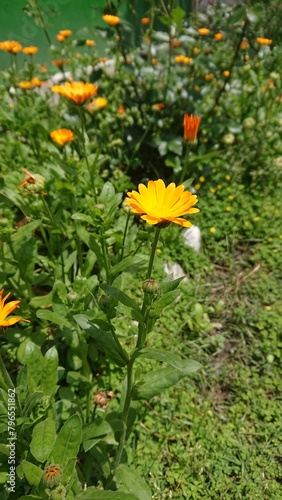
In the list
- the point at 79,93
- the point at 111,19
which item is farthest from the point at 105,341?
the point at 111,19

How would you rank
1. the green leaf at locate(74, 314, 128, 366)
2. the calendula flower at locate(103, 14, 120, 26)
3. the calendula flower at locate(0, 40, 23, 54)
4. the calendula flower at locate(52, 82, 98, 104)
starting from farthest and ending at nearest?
the calendula flower at locate(0, 40, 23, 54)
the calendula flower at locate(103, 14, 120, 26)
the calendula flower at locate(52, 82, 98, 104)
the green leaf at locate(74, 314, 128, 366)

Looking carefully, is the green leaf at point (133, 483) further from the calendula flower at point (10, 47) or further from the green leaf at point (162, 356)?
the calendula flower at point (10, 47)

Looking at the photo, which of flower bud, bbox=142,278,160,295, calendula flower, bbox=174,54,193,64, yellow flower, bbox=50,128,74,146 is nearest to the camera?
flower bud, bbox=142,278,160,295

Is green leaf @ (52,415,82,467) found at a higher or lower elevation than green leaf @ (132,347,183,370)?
lower

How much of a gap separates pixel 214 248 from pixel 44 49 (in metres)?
2.90

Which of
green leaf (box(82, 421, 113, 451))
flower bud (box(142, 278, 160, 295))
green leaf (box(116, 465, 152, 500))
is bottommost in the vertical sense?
green leaf (box(116, 465, 152, 500))

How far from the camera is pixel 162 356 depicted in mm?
1188

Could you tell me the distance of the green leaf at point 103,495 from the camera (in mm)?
1186

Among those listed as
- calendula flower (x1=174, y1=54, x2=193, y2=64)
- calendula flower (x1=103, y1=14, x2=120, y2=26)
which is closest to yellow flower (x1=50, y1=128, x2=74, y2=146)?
calendula flower (x1=103, y1=14, x2=120, y2=26)

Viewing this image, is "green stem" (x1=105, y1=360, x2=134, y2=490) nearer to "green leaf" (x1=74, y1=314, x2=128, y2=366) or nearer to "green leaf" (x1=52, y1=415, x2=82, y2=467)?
"green leaf" (x1=74, y1=314, x2=128, y2=366)

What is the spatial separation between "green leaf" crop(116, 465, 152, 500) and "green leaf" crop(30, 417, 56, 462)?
1.48 ft

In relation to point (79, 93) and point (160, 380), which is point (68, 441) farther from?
point (79, 93)

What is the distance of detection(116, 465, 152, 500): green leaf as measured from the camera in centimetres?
149

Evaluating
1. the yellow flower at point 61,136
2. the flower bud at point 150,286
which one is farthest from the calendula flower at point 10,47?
the flower bud at point 150,286
